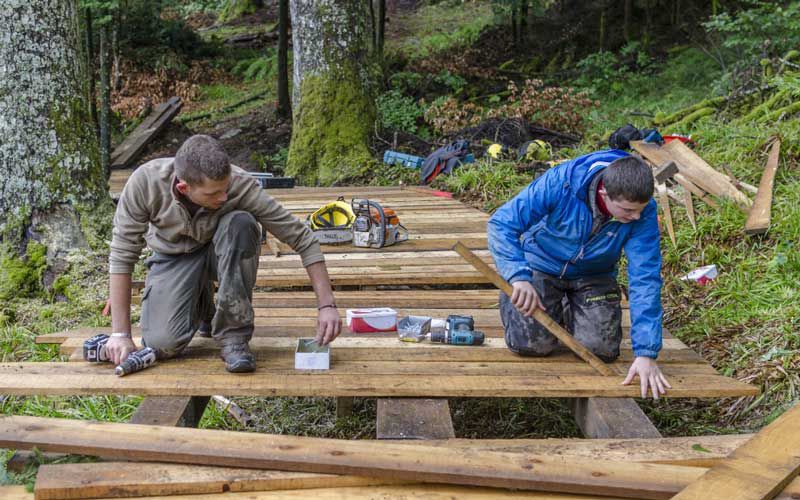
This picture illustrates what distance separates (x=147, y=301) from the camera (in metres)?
3.12

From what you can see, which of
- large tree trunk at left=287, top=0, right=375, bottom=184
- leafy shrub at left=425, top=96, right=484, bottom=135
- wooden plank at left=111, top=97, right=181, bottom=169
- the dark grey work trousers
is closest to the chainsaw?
the dark grey work trousers

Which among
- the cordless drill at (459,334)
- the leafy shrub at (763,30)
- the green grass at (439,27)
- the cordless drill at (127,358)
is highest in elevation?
the green grass at (439,27)

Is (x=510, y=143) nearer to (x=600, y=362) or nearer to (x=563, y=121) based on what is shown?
(x=563, y=121)

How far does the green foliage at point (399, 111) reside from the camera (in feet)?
31.9

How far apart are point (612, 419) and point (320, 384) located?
1109mm

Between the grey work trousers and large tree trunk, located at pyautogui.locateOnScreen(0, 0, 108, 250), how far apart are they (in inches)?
69.4

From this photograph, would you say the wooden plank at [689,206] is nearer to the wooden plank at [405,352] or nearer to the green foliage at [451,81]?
the wooden plank at [405,352]

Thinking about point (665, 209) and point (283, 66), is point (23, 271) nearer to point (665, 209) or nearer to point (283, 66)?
point (665, 209)

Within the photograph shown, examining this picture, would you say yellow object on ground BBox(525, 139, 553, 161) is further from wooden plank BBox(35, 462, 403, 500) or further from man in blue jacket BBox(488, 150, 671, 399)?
wooden plank BBox(35, 462, 403, 500)

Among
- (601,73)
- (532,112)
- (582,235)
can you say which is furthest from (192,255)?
(601,73)

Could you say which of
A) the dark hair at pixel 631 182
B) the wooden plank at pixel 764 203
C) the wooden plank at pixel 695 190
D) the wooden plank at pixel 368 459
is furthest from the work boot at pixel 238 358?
the wooden plank at pixel 695 190

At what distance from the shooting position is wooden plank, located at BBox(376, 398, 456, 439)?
2.50m

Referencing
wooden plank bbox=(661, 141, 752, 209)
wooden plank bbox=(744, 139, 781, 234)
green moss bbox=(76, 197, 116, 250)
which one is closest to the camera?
wooden plank bbox=(744, 139, 781, 234)

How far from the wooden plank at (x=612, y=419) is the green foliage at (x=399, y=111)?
689 cm
